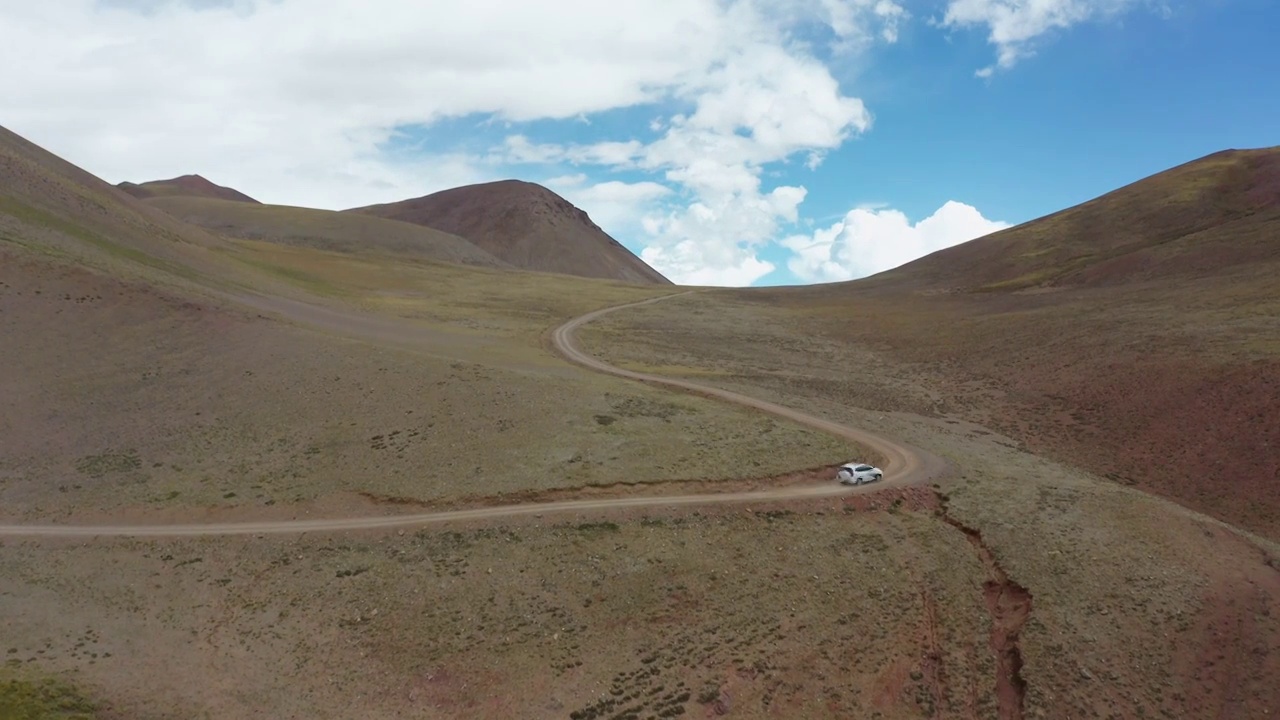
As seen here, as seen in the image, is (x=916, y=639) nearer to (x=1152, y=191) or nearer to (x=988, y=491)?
(x=988, y=491)

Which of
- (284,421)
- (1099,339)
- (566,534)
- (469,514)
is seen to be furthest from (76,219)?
(1099,339)

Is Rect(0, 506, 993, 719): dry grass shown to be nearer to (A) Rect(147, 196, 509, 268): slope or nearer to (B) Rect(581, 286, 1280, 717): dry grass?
(B) Rect(581, 286, 1280, 717): dry grass

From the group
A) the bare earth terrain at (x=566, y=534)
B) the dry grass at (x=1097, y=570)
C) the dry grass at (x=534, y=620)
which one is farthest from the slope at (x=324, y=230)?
the dry grass at (x=534, y=620)

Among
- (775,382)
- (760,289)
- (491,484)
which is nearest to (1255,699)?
(491,484)

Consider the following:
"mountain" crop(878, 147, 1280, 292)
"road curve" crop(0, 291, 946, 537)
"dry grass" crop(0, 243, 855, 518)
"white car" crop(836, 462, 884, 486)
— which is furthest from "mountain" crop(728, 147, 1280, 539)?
"dry grass" crop(0, 243, 855, 518)

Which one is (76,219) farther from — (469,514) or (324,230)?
(324,230)

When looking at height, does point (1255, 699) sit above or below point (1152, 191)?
below
